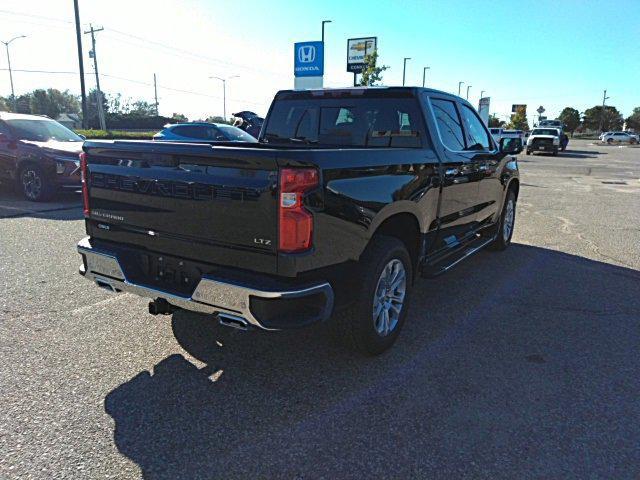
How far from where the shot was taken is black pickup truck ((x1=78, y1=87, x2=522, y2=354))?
2.70 meters

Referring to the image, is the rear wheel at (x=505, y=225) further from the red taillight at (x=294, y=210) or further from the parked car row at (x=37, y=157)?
the parked car row at (x=37, y=157)

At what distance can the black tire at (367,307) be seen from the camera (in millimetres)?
3246

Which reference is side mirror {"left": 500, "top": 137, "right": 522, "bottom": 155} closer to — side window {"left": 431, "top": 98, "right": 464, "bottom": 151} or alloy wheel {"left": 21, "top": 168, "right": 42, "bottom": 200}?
side window {"left": 431, "top": 98, "right": 464, "bottom": 151}

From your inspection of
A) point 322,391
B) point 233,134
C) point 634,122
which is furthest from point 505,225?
point 634,122

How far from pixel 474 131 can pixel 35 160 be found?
847cm

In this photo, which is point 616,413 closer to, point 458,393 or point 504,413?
point 504,413

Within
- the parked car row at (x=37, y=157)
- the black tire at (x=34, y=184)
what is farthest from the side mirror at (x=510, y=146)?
the black tire at (x=34, y=184)

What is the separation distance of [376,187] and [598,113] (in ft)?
395

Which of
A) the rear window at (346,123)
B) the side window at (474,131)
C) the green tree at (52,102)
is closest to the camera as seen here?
the rear window at (346,123)

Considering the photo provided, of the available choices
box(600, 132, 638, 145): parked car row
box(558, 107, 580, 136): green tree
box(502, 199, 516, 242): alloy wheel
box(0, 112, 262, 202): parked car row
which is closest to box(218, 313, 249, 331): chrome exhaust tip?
box(502, 199, 516, 242): alloy wheel

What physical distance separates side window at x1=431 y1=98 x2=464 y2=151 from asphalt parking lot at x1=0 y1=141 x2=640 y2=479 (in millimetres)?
1522

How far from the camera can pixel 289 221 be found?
266 cm

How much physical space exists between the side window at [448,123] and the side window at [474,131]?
0.22 m

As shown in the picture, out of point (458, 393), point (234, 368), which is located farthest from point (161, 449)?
point (458, 393)
